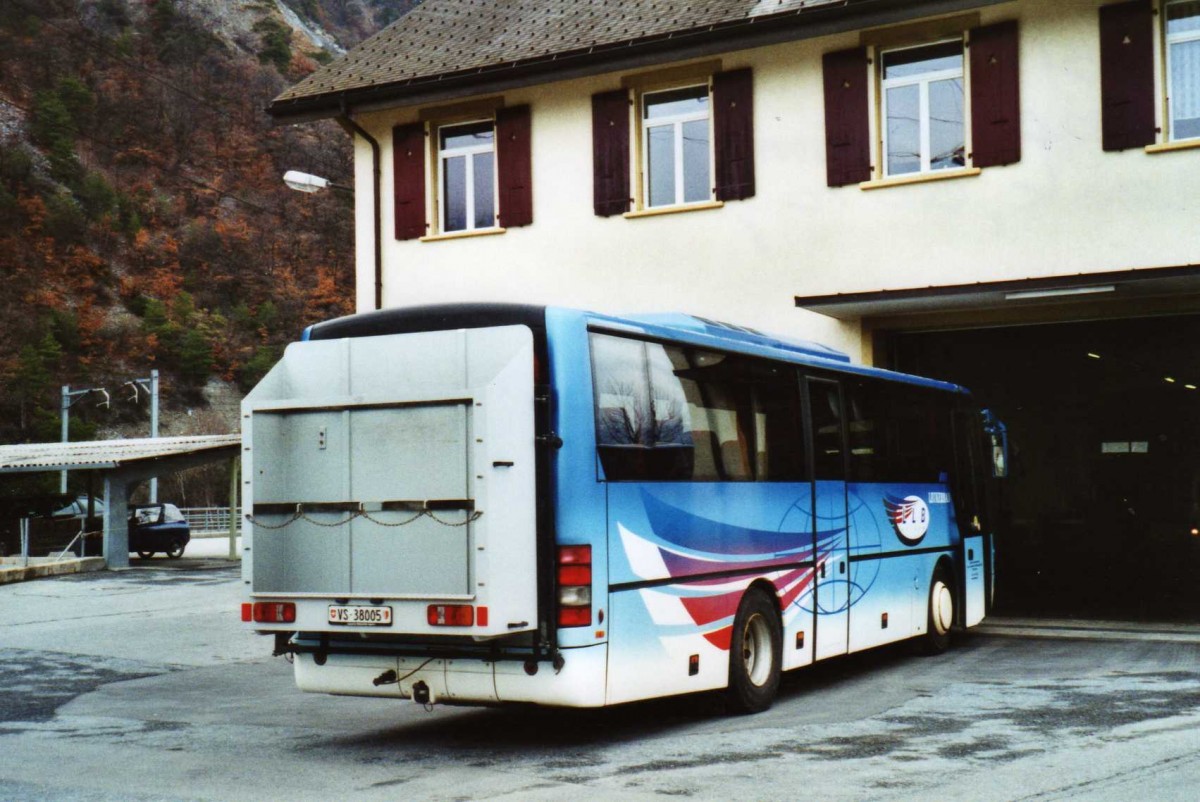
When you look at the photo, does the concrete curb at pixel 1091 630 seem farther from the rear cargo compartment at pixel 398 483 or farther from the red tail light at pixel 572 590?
the rear cargo compartment at pixel 398 483

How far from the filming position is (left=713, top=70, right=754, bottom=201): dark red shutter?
18.7m

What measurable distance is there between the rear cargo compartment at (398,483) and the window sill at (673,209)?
9.84 meters

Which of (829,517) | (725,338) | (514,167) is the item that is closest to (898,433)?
(829,517)

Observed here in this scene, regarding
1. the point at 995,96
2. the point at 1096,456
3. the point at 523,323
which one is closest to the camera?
the point at 523,323

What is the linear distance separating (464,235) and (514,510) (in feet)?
40.6

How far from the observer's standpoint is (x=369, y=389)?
953cm

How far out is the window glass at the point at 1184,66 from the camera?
16141 millimetres

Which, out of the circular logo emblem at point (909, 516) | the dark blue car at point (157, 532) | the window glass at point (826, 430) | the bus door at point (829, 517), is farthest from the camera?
the dark blue car at point (157, 532)

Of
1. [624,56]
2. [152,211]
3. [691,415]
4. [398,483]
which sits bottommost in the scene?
[398,483]

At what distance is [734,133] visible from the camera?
18.8 meters

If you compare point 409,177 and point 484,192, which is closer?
point 484,192

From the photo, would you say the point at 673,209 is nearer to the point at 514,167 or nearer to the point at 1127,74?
the point at 514,167

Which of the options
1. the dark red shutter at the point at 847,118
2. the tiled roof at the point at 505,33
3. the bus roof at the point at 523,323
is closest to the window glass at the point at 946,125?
the dark red shutter at the point at 847,118

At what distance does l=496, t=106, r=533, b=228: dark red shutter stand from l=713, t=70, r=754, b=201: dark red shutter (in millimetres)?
2849
